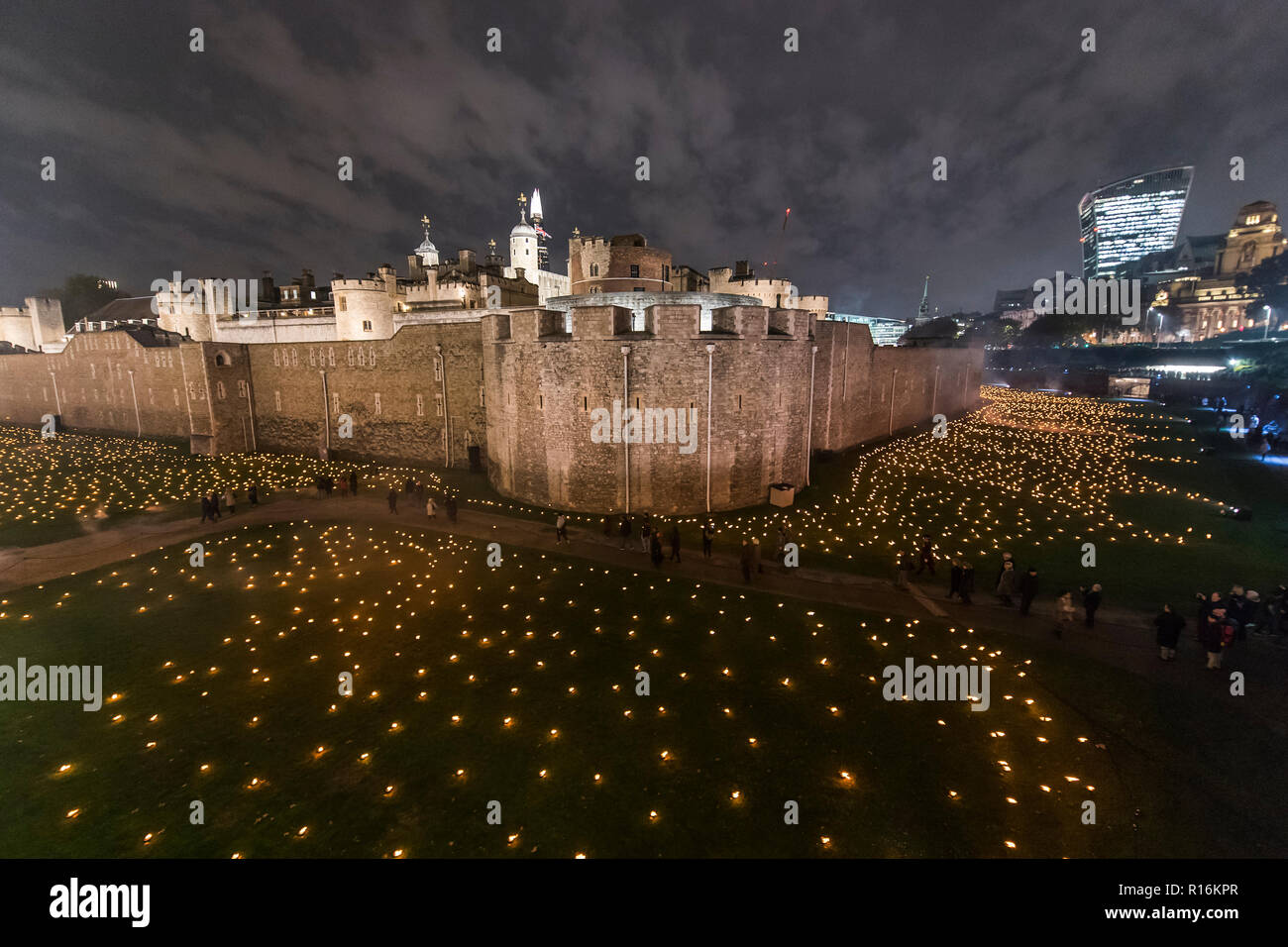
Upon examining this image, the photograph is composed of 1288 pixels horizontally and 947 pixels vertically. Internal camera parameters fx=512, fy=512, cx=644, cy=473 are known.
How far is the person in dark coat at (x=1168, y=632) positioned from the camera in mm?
11062

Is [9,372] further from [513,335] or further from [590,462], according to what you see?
[590,462]

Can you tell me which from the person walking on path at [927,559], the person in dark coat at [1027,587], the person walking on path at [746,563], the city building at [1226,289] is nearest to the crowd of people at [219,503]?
the person walking on path at [746,563]

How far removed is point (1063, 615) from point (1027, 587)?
936 mm

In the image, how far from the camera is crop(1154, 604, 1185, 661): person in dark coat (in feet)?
36.3

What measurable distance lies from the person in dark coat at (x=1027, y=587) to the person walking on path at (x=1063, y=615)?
60 centimetres

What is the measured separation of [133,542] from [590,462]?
17401 millimetres

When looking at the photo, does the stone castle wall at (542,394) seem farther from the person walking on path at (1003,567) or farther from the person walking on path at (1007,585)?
the person walking on path at (1007,585)

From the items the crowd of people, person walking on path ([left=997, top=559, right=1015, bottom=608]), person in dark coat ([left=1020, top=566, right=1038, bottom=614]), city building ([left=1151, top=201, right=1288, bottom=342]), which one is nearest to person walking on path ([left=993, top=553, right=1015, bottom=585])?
person walking on path ([left=997, top=559, right=1015, bottom=608])

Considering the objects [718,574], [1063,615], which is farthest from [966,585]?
[718,574]

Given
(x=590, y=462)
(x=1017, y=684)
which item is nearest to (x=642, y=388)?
(x=590, y=462)

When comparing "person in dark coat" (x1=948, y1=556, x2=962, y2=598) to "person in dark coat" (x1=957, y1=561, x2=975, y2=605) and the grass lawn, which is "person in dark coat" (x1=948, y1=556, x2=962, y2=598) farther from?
the grass lawn

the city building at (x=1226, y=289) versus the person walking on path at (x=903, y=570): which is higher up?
the city building at (x=1226, y=289)
